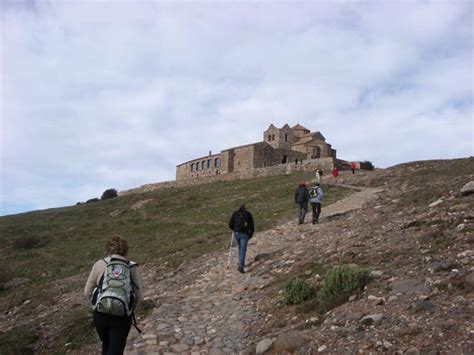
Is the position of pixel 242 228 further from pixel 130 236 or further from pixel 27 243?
pixel 27 243

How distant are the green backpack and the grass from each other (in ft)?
15.1

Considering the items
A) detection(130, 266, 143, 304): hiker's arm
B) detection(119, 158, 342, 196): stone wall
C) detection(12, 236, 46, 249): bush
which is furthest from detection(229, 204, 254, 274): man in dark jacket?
detection(119, 158, 342, 196): stone wall

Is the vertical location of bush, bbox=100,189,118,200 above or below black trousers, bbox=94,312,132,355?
above

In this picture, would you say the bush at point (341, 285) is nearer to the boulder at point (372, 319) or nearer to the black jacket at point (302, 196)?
the boulder at point (372, 319)

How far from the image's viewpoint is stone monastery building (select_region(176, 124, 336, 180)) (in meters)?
70.4

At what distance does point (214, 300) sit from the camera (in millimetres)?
11758

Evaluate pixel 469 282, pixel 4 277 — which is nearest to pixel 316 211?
pixel 469 282

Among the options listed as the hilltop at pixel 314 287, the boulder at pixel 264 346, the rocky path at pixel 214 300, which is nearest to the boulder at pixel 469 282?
the hilltop at pixel 314 287

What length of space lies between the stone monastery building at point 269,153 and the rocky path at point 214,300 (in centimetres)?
5124

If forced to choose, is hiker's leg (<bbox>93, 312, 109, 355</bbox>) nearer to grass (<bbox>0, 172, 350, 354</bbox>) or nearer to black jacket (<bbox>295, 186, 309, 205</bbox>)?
grass (<bbox>0, 172, 350, 354</bbox>)

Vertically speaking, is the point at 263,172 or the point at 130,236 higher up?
the point at 263,172

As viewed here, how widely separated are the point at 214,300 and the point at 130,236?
20.6 m

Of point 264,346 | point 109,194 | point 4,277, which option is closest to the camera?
point 264,346

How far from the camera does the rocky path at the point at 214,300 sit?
8939mm
